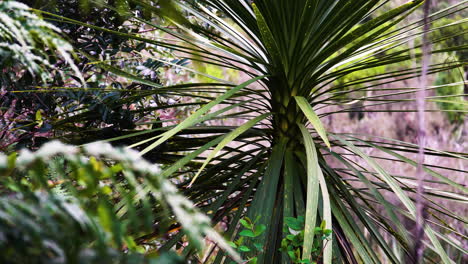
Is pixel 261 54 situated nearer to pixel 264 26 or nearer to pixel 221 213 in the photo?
pixel 264 26

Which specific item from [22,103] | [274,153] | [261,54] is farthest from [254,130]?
[22,103]

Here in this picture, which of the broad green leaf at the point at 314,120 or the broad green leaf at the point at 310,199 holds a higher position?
the broad green leaf at the point at 314,120

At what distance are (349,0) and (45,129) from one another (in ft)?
3.04

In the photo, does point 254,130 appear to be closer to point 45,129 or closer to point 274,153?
point 274,153

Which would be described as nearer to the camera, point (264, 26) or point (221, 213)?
point (264, 26)

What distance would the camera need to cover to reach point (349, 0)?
3.56 ft

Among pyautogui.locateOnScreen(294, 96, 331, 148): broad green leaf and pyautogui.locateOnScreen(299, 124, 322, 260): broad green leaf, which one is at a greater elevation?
pyautogui.locateOnScreen(294, 96, 331, 148): broad green leaf

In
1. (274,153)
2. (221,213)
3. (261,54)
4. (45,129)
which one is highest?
(261,54)

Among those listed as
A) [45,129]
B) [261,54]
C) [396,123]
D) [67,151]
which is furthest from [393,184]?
[396,123]

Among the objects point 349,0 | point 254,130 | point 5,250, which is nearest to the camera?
point 5,250

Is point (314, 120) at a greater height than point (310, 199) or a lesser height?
greater

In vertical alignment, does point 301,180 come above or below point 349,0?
below

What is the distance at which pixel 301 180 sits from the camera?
1.19m

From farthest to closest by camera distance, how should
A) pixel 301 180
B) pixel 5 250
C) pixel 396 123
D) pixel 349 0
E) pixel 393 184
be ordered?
pixel 396 123 < pixel 301 180 < pixel 349 0 < pixel 393 184 < pixel 5 250
